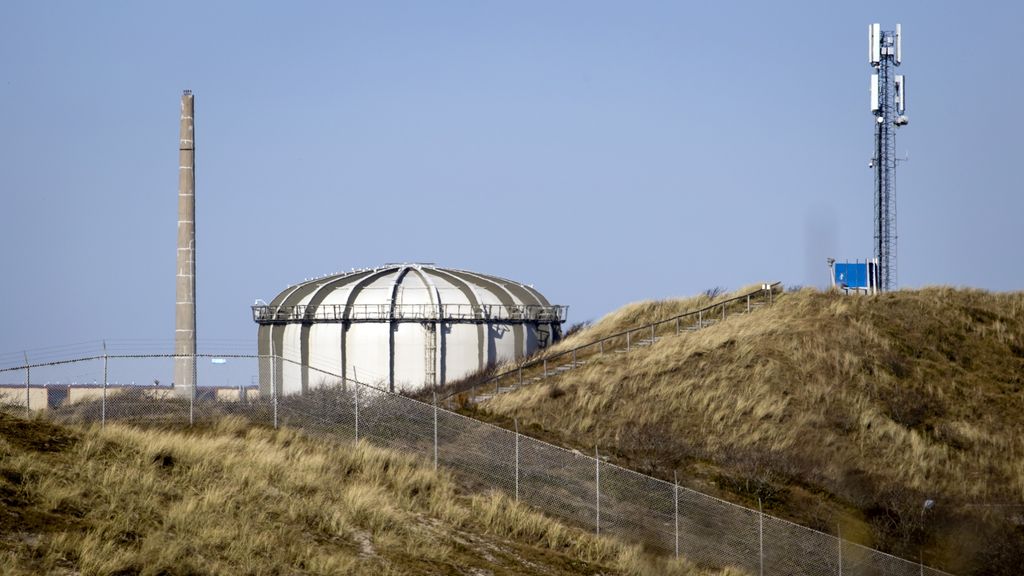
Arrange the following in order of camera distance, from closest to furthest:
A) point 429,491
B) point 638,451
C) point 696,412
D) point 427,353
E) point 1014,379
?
point 429,491 < point 638,451 < point 696,412 < point 1014,379 < point 427,353

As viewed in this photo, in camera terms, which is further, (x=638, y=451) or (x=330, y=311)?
(x=330, y=311)

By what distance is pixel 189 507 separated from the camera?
1958 centimetres

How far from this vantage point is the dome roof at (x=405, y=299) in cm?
5150

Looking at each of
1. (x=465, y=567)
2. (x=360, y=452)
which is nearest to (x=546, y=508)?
(x=360, y=452)

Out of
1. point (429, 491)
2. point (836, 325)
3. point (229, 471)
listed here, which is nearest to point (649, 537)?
point (429, 491)

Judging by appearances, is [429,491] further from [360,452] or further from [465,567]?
[465,567]

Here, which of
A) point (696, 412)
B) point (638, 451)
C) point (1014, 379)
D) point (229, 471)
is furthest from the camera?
point (1014, 379)

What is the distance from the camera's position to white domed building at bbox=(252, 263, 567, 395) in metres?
51.2

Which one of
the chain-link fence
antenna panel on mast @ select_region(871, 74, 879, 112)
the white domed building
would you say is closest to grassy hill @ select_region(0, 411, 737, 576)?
the chain-link fence

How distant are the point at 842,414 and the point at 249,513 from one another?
22.1 meters

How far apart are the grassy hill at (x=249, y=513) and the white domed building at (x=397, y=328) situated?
2387 centimetres

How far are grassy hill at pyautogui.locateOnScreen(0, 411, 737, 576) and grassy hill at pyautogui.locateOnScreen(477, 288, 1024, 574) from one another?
298 inches

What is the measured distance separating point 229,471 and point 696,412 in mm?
18631

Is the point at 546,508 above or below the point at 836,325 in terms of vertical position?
below
